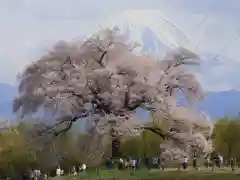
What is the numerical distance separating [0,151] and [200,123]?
13.6 meters

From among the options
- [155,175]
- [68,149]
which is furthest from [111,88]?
[68,149]

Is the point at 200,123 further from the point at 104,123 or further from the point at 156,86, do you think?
the point at 104,123

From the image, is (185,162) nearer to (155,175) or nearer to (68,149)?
(155,175)

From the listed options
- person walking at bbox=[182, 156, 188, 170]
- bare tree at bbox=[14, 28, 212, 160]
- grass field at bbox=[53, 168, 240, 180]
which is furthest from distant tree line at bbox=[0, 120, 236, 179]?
person walking at bbox=[182, 156, 188, 170]

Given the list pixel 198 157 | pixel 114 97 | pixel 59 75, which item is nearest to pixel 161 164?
pixel 198 157

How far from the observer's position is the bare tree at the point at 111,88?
17984 millimetres

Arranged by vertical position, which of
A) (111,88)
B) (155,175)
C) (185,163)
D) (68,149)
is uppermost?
(111,88)

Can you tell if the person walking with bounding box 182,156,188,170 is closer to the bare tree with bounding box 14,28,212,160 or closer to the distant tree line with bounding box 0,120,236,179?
the bare tree with bounding box 14,28,212,160

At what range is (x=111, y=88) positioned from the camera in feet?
58.4

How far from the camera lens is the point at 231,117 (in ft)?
103

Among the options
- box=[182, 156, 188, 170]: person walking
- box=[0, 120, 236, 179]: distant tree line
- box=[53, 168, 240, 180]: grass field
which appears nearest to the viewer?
box=[53, 168, 240, 180]: grass field

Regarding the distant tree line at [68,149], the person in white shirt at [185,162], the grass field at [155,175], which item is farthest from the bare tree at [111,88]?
the distant tree line at [68,149]

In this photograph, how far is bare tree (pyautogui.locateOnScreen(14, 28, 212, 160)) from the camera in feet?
59.0

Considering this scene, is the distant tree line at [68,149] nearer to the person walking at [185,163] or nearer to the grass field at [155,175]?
the grass field at [155,175]
